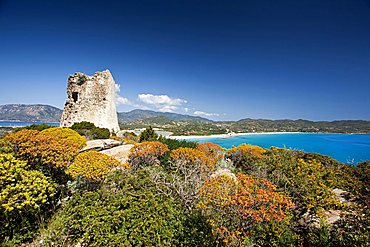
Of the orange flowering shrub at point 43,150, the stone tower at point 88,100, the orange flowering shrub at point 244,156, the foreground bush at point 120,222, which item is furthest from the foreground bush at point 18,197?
the stone tower at point 88,100

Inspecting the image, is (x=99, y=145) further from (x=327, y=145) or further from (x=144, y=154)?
(x=327, y=145)

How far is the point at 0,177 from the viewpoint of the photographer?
3246 millimetres

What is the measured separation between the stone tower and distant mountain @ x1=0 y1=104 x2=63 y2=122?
152 meters

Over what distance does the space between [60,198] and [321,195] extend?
7.53 meters

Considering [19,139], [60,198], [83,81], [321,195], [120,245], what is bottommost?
[60,198]

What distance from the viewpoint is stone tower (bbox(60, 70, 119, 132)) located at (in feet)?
54.2

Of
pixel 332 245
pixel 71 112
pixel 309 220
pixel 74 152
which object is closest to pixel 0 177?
pixel 74 152

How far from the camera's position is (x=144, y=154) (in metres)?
8.39

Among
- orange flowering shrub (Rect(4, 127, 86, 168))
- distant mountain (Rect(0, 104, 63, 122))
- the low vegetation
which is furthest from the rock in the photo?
distant mountain (Rect(0, 104, 63, 122))

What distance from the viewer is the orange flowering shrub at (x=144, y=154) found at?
8352 mm

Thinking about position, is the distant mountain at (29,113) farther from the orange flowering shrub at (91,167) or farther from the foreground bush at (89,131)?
the orange flowering shrub at (91,167)

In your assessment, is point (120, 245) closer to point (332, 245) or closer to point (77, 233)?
point (77, 233)

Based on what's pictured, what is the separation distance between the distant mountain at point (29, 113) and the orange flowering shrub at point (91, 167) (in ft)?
544

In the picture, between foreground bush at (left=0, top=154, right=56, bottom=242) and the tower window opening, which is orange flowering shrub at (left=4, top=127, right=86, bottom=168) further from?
the tower window opening
